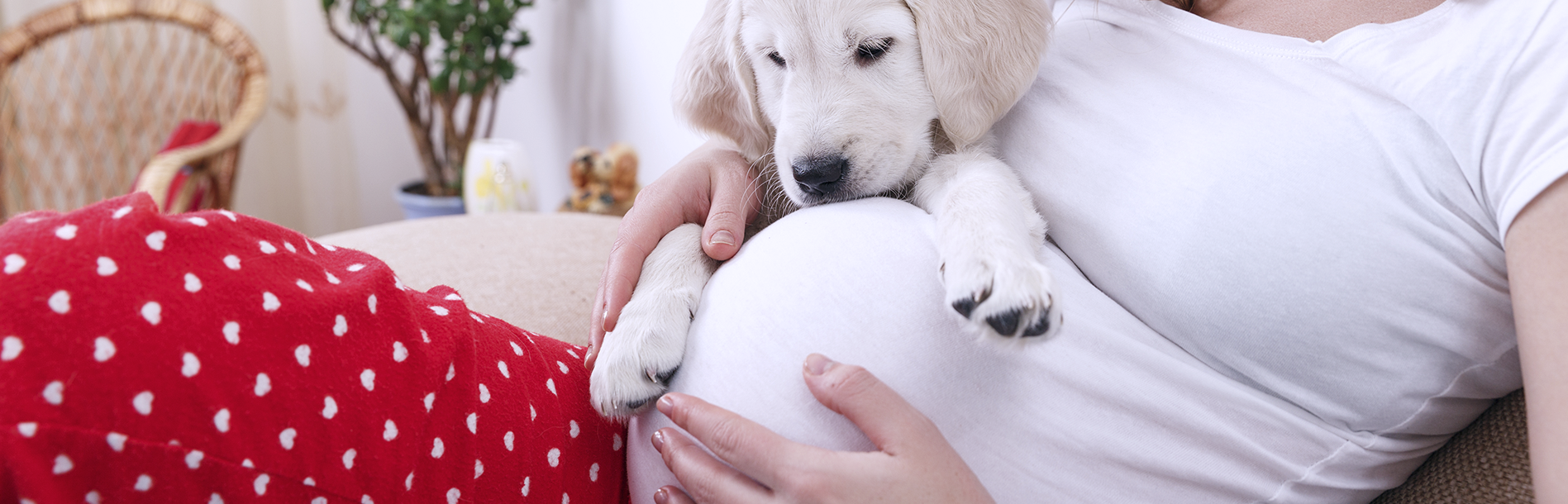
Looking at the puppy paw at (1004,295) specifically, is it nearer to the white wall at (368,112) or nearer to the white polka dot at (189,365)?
the white polka dot at (189,365)

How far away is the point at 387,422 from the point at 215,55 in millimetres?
3094

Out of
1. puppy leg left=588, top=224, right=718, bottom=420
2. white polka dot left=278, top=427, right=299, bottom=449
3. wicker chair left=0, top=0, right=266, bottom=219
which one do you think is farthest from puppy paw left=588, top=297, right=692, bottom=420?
wicker chair left=0, top=0, right=266, bottom=219

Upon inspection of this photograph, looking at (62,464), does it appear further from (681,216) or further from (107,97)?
(107,97)

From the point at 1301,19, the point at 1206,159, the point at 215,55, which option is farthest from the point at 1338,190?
the point at 215,55

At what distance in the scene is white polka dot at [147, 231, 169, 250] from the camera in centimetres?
48

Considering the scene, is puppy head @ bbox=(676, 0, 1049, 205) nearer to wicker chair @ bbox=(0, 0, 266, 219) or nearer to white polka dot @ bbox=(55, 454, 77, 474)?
white polka dot @ bbox=(55, 454, 77, 474)

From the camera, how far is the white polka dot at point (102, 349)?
43 cm

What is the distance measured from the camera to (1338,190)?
0.62m

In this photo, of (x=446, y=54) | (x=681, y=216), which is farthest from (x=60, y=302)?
(x=446, y=54)

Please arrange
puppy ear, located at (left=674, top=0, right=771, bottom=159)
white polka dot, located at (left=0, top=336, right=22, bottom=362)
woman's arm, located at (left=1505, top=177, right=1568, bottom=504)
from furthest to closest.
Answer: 1. puppy ear, located at (left=674, top=0, right=771, bottom=159)
2. woman's arm, located at (left=1505, top=177, right=1568, bottom=504)
3. white polka dot, located at (left=0, top=336, right=22, bottom=362)

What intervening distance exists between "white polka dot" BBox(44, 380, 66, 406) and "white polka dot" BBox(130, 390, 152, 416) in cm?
3

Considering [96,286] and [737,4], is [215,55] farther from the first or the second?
[96,286]

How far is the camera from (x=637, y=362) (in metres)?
0.71

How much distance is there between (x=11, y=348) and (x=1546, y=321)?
948 mm
